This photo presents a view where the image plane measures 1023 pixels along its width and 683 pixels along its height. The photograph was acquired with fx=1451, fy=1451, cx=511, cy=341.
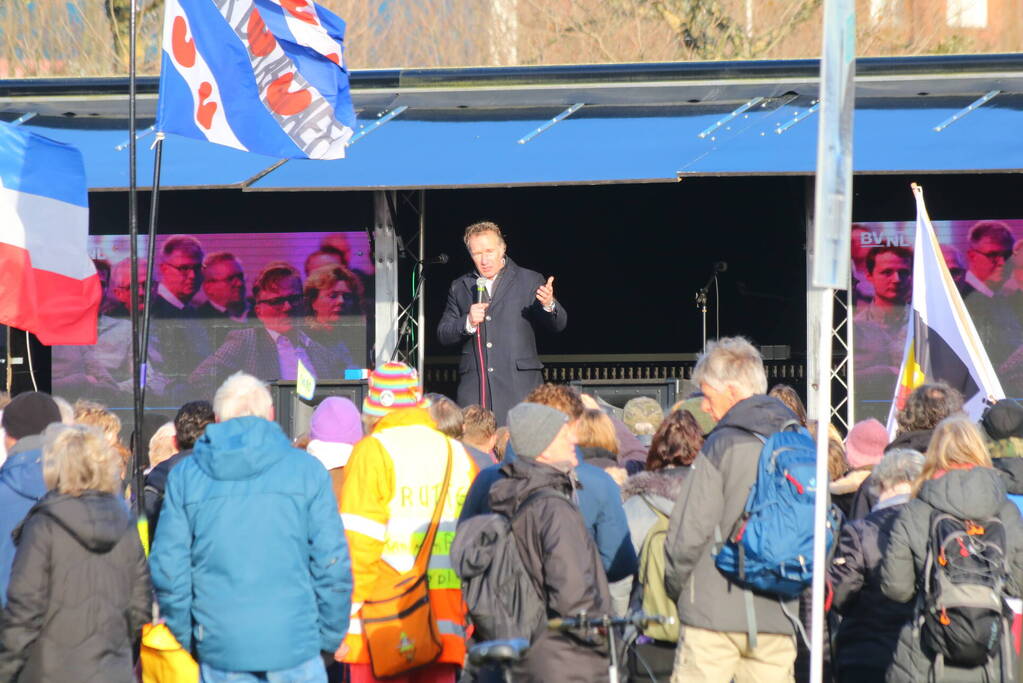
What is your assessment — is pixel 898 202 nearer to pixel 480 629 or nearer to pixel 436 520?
pixel 436 520

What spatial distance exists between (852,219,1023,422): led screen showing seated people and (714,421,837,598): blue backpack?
7390mm

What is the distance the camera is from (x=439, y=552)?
6.02 metres

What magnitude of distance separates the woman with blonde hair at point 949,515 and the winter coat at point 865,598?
0.93 feet

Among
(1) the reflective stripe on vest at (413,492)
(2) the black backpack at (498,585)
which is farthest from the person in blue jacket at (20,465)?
(2) the black backpack at (498,585)

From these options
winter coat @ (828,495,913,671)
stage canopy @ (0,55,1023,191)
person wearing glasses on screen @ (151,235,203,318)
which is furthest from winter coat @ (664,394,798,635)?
person wearing glasses on screen @ (151,235,203,318)

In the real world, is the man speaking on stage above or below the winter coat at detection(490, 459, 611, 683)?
above

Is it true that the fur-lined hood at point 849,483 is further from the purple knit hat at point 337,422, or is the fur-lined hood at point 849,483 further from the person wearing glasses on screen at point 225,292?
the person wearing glasses on screen at point 225,292

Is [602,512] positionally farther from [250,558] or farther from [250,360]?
[250,360]

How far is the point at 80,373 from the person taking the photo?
13.0m

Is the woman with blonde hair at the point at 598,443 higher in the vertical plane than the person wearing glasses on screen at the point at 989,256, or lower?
lower

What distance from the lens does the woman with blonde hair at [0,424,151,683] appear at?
5.20m

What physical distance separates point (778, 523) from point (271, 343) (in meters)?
8.28

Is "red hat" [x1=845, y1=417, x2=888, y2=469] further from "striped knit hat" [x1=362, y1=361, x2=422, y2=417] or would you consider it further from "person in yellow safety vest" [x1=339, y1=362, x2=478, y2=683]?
"striped knit hat" [x1=362, y1=361, x2=422, y2=417]

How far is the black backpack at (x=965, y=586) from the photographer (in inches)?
Answer: 217
